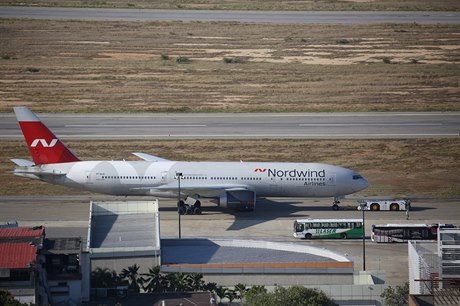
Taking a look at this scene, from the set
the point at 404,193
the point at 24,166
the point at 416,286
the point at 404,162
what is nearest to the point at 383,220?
the point at 404,193

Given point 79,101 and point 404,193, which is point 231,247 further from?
point 79,101

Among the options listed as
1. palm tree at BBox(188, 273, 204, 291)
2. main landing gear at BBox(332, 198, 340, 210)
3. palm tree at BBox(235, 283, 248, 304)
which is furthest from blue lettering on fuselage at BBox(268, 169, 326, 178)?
palm tree at BBox(235, 283, 248, 304)

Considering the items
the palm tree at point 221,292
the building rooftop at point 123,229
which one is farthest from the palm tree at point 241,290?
the building rooftop at point 123,229

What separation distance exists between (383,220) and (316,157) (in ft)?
74.5

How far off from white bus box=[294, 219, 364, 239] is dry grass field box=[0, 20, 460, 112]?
54.0m

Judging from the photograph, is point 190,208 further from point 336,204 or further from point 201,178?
point 336,204

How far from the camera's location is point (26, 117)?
104 meters

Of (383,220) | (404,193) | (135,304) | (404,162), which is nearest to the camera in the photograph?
(135,304)

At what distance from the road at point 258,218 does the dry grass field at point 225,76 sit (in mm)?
41257

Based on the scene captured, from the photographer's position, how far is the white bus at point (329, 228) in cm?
9662

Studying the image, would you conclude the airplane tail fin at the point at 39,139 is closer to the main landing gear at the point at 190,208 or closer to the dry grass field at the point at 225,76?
the main landing gear at the point at 190,208

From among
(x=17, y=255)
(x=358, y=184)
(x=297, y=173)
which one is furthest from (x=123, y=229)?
(x=358, y=184)

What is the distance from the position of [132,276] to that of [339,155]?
5375 cm

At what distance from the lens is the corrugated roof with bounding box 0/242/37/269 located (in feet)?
229
